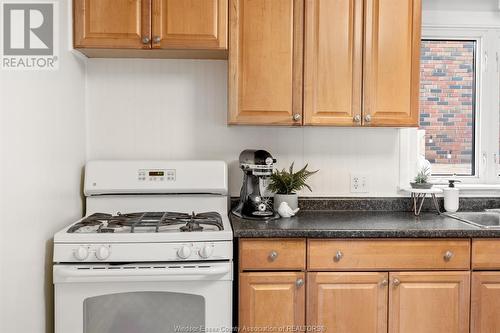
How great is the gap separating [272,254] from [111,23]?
1.31 m

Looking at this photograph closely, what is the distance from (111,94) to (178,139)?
0.43 metres

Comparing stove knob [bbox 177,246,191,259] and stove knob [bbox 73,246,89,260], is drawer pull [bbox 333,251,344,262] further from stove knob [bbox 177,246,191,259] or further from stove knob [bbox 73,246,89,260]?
stove knob [bbox 73,246,89,260]

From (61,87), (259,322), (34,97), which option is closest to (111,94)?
(61,87)

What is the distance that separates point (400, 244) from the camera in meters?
2.00

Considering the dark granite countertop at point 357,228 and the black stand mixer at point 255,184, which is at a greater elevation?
the black stand mixer at point 255,184

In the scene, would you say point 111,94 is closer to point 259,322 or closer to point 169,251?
point 169,251

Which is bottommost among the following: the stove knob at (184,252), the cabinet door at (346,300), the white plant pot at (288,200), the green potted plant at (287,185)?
the cabinet door at (346,300)

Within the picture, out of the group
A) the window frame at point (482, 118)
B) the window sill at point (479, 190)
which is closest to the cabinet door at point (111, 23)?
the window frame at point (482, 118)

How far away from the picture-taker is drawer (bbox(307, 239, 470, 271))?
6.52ft

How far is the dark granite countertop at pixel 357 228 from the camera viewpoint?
1975mm

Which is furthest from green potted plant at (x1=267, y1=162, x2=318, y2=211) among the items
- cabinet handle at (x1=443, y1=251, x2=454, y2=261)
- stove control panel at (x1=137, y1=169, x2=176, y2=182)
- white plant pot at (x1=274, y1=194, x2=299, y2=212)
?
cabinet handle at (x1=443, y1=251, x2=454, y2=261)

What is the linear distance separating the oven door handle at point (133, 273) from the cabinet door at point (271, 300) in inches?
6.7

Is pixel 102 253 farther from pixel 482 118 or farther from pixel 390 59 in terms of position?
pixel 482 118

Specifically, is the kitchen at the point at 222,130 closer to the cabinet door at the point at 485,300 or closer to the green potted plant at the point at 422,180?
the green potted plant at the point at 422,180
